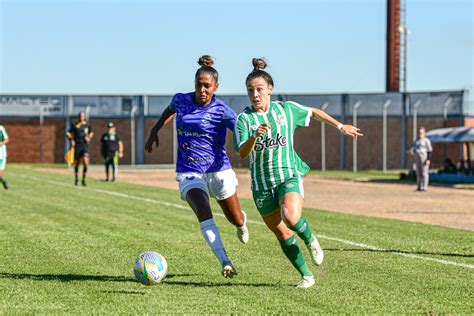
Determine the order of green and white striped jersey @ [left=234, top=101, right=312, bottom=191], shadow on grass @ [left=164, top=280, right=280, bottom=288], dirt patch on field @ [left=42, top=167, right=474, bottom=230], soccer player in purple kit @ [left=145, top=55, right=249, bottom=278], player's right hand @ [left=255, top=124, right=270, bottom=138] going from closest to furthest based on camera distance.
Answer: player's right hand @ [left=255, top=124, right=270, bottom=138] < green and white striped jersey @ [left=234, top=101, right=312, bottom=191] < shadow on grass @ [left=164, top=280, right=280, bottom=288] < soccer player in purple kit @ [left=145, top=55, right=249, bottom=278] < dirt patch on field @ [left=42, top=167, right=474, bottom=230]

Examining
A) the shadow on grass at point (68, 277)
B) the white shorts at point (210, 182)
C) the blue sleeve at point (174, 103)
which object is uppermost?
the blue sleeve at point (174, 103)

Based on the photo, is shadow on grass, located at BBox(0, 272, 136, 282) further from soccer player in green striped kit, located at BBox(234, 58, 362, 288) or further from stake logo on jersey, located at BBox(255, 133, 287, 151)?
stake logo on jersey, located at BBox(255, 133, 287, 151)

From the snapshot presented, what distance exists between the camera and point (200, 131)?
31.1ft

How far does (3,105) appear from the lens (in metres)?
59.8

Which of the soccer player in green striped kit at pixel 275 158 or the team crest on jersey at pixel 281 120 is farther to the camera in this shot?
the team crest on jersey at pixel 281 120

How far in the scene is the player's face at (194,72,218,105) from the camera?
9.34 meters

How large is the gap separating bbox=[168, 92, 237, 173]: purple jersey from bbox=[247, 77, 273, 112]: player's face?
743mm

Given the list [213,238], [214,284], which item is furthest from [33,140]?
[214,284]

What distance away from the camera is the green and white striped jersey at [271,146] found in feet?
28.7

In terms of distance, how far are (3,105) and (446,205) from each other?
135ft

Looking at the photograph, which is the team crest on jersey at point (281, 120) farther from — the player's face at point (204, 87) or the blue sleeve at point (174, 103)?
the blue sleeve at point (174, 103)

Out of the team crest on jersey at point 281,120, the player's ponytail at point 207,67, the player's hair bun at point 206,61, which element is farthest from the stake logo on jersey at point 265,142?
the player's hair bun at point 206,61

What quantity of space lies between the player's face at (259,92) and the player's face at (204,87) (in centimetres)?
74

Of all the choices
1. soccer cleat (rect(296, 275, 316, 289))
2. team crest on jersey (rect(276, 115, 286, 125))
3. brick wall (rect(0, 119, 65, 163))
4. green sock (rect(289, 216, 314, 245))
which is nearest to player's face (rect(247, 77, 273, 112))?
team crest on jersey (rect(276, 115, 286, 125))
